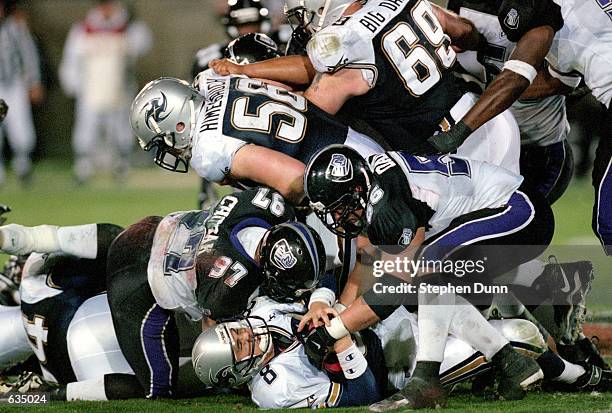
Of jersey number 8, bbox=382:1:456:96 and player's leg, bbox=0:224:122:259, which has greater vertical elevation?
jersey number 8, bbox=382:1:456:96

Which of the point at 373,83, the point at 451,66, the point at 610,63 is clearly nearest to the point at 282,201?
the point at 373,83

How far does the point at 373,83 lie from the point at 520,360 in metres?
1.61

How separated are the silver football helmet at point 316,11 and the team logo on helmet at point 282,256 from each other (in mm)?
1559

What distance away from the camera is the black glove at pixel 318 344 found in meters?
4.51

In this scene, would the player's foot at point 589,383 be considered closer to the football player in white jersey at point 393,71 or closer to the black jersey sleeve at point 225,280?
the football player in white jersey at point 393,71

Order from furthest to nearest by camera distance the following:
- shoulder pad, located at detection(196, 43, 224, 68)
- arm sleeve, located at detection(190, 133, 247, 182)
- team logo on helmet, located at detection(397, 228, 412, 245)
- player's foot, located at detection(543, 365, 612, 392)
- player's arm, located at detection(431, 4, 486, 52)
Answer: shoulder pad, located at detection(196, 43, 224, 68)
player's arm, located at detection(431, 4, 486, 52)
arm sleeve, located at detection(190, 133, 247, 182)
player's foot, located at detection(543, 365, 612, 392)
team logo on helmet, located at detection(397, 228, 412, 245)

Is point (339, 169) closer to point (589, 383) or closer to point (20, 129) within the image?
point (589, 383)

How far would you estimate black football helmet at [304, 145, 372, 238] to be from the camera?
181 inches

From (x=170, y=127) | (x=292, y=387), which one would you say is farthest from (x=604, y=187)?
(x=170, y=127)

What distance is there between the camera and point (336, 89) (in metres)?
5.41

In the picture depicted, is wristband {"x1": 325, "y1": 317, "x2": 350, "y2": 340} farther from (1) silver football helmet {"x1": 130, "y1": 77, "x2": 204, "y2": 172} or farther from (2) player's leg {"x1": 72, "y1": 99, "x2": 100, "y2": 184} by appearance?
(2) player's leg {"x1": 72, "y1": 99, "x2": 100, "y2": 184}

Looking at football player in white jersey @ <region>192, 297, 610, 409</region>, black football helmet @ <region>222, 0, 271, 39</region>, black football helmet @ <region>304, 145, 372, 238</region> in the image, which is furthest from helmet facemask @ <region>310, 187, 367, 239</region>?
black football helmet @ <region>222, 0, 271, 39</region>

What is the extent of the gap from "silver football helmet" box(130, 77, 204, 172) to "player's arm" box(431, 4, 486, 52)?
137 cm

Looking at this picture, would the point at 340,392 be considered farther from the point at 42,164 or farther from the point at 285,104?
the point at 42,164
